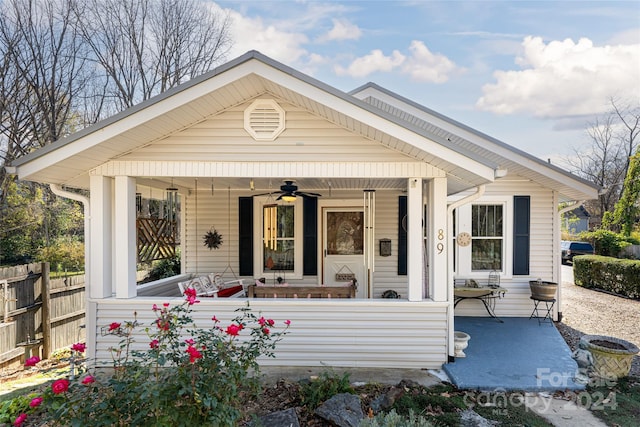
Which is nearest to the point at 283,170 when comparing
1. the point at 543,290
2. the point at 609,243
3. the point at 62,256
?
the point at 543,290

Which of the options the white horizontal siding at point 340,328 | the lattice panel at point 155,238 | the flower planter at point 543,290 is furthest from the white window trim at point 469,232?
the lattice panel at point 155,238

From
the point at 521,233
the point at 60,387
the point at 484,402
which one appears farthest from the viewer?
the point at 521,233

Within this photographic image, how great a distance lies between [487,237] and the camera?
7.22 meters

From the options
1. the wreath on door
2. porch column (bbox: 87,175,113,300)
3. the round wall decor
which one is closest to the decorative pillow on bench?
the wreath on door

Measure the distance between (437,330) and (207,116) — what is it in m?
4.05

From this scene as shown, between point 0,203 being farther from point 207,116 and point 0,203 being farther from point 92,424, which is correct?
point 92,424

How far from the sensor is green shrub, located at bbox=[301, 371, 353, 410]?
12.4 ft

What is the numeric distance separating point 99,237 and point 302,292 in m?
2.76

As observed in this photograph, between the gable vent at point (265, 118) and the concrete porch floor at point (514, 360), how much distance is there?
373cm

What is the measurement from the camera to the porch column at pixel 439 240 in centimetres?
480

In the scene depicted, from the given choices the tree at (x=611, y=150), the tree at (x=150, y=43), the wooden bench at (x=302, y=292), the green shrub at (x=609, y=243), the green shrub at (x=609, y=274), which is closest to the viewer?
the wooden bench at (x=302, y=292)

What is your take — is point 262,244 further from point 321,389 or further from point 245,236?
point 321,389

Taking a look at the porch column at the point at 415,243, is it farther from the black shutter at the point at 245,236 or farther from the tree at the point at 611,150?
the tree at the point at 611,150

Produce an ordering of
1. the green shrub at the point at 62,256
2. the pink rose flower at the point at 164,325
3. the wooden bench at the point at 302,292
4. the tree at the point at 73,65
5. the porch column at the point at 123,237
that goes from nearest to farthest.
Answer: the pink rose flower at the point at 164,325 → the porch column at the point at 123,237 → the wooden bench at the point at 302,292 → the tree at the point at 73,65 → the green shrub at the point at 62,256
